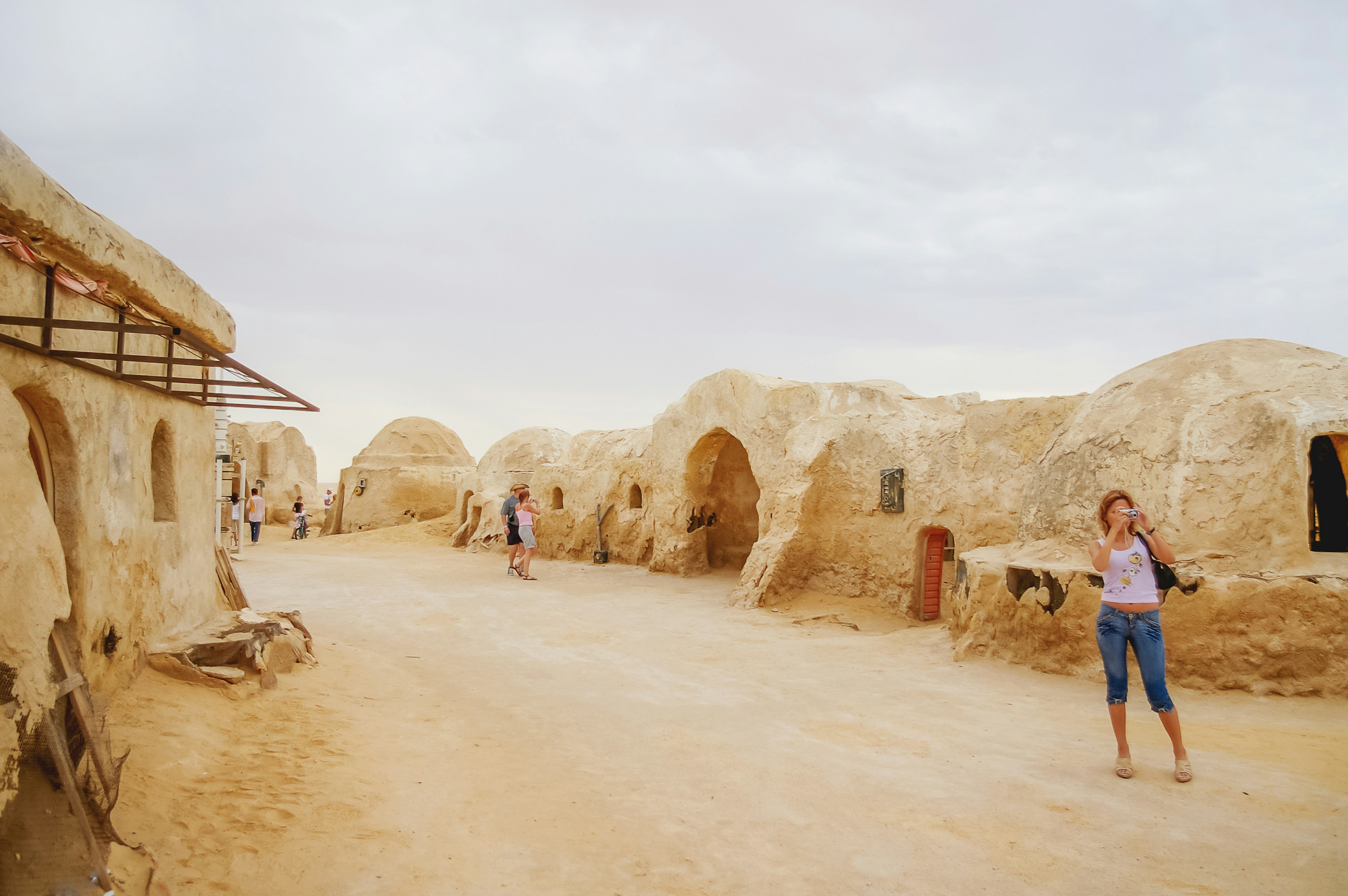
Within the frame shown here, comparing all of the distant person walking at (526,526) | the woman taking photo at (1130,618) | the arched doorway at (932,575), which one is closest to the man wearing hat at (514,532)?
the distant person walking at (526,526)

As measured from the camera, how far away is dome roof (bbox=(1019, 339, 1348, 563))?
665 cm

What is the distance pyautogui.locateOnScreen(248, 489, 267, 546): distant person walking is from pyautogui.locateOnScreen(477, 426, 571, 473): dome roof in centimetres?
619

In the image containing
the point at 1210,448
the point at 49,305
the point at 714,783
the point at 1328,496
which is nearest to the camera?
the point at 49,305

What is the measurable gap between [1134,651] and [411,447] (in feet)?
87.2

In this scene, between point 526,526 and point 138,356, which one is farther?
point 526,526

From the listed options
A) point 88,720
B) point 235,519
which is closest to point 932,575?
point 88,720

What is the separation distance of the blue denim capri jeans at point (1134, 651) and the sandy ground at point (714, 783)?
0.54 meters

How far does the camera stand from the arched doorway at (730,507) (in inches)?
657

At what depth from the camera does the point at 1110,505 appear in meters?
4.84

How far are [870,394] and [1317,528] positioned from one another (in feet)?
23.3

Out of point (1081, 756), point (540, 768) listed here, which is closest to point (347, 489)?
point (540, 768)

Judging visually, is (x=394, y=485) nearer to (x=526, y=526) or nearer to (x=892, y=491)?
(x=526, y=526)

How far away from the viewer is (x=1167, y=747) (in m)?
5.21

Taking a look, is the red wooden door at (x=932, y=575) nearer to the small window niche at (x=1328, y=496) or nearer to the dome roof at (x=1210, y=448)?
the dome roof at (x=1210, y=448)
